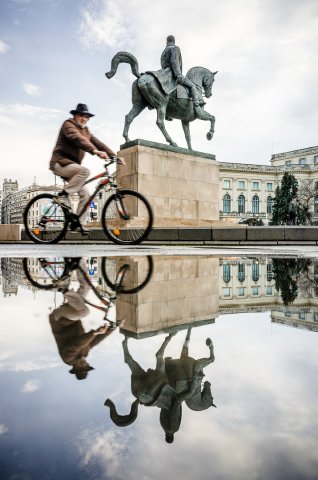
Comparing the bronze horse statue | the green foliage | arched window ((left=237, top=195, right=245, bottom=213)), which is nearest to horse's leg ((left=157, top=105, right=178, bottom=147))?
the bronze horse statue

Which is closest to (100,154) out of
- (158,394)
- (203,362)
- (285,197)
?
(203,362)

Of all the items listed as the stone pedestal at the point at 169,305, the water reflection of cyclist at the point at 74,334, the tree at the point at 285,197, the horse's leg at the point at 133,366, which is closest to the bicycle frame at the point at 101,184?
the stone pedestal at the point at 169,305

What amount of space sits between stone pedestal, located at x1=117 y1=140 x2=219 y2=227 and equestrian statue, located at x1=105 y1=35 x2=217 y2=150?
599 millimetres

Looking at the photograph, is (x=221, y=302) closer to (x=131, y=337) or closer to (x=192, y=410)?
(x=131, y=337)

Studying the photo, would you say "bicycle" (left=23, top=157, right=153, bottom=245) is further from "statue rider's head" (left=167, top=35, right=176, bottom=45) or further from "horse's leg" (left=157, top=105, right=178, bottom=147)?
"statue rider's head" (left=167, top=35, right=176, bottom=45)

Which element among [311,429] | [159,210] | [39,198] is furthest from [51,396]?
[159,210]

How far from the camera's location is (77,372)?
716mm

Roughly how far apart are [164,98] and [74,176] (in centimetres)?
844

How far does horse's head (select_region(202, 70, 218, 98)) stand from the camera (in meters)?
13.9

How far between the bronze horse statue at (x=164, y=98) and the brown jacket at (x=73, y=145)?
25.5 ft

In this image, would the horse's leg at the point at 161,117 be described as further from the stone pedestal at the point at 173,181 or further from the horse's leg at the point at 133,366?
the horse's leg at the point at 133,366

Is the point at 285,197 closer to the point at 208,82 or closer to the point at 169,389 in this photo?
the point at 208,82

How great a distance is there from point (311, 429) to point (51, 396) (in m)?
0.37

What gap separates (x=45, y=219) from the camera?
5.61 m
